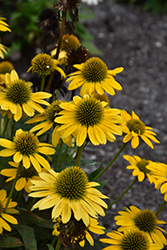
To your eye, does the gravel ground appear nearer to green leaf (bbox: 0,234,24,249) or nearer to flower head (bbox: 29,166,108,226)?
green leaf (bbox: 0,234,24,249)

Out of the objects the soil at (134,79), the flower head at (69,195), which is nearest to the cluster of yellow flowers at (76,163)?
the flower head at (69,195)

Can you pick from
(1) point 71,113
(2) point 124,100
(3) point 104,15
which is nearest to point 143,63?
(2) point 124,100

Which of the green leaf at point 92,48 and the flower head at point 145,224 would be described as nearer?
the flower head at point 145,224

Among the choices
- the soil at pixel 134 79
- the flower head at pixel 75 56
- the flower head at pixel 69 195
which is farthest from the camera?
the soil at pixel 134 79

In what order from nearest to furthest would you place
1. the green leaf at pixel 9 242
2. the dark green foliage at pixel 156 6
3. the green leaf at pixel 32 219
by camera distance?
the green leaf at pixel 9 242, the green leaf at pixel 32 219, the dark green foliage at pixel 156 6

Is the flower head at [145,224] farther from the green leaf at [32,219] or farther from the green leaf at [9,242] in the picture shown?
the green leaf at [9,242]

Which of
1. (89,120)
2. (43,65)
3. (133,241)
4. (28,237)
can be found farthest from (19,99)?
(133,241)

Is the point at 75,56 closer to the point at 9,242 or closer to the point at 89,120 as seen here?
the point at 89,120

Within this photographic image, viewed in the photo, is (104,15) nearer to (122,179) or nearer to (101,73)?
(122,179)
